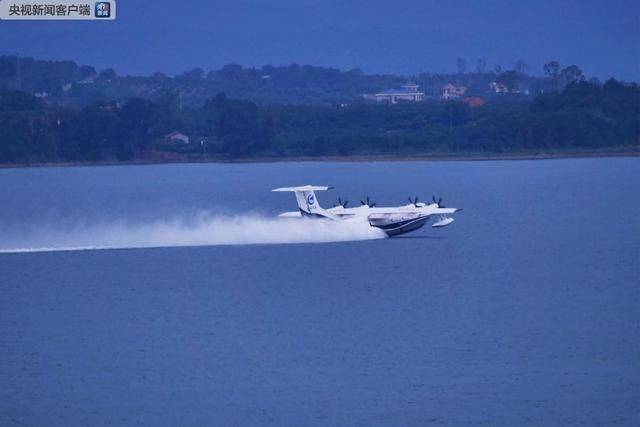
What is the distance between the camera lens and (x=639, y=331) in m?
32.5

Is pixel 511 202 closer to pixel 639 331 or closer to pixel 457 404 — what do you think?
pixel 639 331

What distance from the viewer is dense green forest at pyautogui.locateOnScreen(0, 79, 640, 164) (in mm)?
130125

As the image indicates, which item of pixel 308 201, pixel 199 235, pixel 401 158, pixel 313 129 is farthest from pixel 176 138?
pixel 308 201

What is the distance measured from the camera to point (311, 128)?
141 metres

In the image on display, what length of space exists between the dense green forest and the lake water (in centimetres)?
6611

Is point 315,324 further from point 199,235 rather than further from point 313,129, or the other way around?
point 313,129

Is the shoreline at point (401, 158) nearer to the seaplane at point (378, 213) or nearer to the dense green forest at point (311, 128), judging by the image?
the dense green forest at point (311, 128)

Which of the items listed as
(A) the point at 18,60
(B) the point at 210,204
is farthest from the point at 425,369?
(A) the point at 18,60

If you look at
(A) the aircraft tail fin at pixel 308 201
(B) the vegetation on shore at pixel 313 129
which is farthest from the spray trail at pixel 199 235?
(B) the vegetation on shore at pixel 313 129

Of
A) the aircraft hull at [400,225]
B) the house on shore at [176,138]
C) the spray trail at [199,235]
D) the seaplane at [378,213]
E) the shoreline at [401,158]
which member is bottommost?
the shoreline at [401,158]

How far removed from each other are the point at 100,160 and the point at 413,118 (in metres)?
33.5

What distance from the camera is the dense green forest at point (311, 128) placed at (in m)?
130

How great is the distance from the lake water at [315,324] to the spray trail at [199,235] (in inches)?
4.8

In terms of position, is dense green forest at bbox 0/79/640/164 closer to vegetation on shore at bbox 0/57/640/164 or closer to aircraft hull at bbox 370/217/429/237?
vegetation on shore at bbox 0/57/640/164
